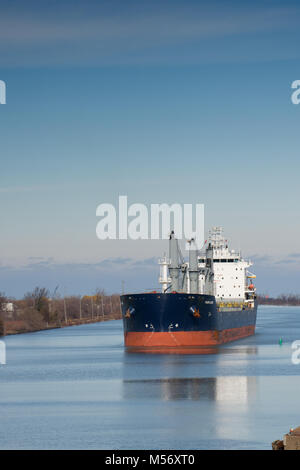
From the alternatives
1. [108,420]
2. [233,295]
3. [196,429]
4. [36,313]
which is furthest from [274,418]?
[36,313]

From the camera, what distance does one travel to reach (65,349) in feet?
220

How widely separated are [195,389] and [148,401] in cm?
429

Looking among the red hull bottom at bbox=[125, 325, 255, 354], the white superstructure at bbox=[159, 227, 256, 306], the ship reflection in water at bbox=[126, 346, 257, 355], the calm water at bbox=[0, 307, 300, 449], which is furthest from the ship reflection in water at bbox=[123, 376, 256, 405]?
the white superstructure at bbox=[159, 227, 256, 306]

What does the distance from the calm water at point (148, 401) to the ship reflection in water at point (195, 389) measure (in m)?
0.05

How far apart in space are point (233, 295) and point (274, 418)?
161 ft

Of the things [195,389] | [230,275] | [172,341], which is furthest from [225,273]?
[195,389]

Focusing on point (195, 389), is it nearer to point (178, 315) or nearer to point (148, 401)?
point (148, 401)

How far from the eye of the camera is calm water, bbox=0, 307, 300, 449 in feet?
85.8

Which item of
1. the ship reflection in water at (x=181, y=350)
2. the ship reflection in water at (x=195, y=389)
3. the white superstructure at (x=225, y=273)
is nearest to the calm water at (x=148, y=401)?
the ship reflection in water at (x=195, y=389)

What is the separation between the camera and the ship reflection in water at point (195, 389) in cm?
3534

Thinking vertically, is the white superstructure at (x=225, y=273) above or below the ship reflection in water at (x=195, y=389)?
above

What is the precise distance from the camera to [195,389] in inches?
1492

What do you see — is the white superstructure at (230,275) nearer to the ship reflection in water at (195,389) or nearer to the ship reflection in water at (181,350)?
the ship reflection in water at (181,350)
